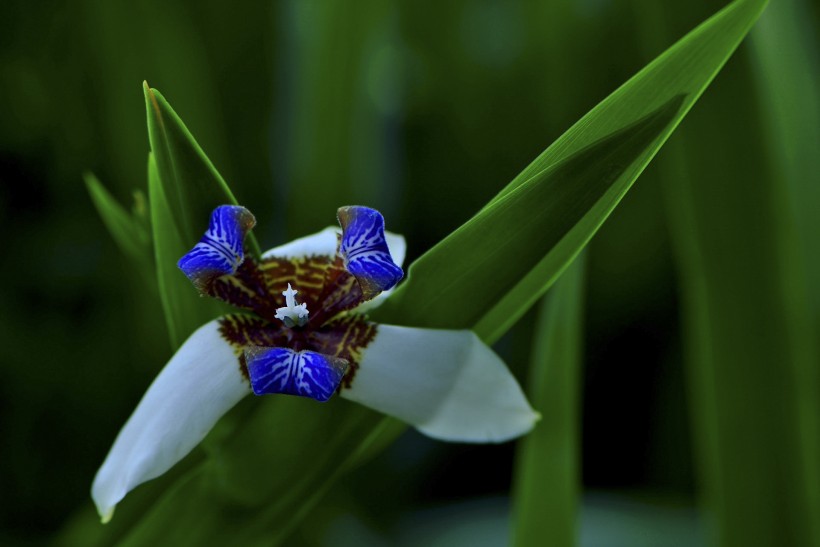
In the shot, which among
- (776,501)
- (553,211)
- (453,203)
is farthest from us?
(453,203)

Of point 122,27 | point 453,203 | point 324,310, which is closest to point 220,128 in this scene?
point 122,27

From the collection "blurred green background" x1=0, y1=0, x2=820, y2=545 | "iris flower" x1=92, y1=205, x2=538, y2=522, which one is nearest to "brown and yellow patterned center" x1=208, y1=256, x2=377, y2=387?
"iris flower" x1=92, y1=205, x2=538, y2=522

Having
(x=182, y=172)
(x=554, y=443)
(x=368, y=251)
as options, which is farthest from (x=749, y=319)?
(x=182, y=172)

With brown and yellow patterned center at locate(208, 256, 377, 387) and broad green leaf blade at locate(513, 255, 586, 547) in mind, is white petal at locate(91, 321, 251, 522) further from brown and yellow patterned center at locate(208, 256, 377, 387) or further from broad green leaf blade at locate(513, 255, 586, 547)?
broad green leaf blade at locate(513, 255, 586, 547)

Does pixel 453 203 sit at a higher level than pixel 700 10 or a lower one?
lower

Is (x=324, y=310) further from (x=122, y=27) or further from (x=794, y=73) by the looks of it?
(x=122, y=27)

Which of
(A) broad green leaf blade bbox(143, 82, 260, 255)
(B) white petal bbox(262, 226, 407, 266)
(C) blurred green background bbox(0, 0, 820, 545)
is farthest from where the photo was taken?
(C) blurred green background bbox(0, 0, 820, 545)

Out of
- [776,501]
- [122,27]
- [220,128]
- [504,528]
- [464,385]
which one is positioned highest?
[122,27]

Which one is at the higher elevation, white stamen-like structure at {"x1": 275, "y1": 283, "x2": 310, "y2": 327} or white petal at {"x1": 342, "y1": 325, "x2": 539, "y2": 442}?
white stamen-like structure at {"x1": 275, "y1": 283, "x2": 310, "y2": 327}
